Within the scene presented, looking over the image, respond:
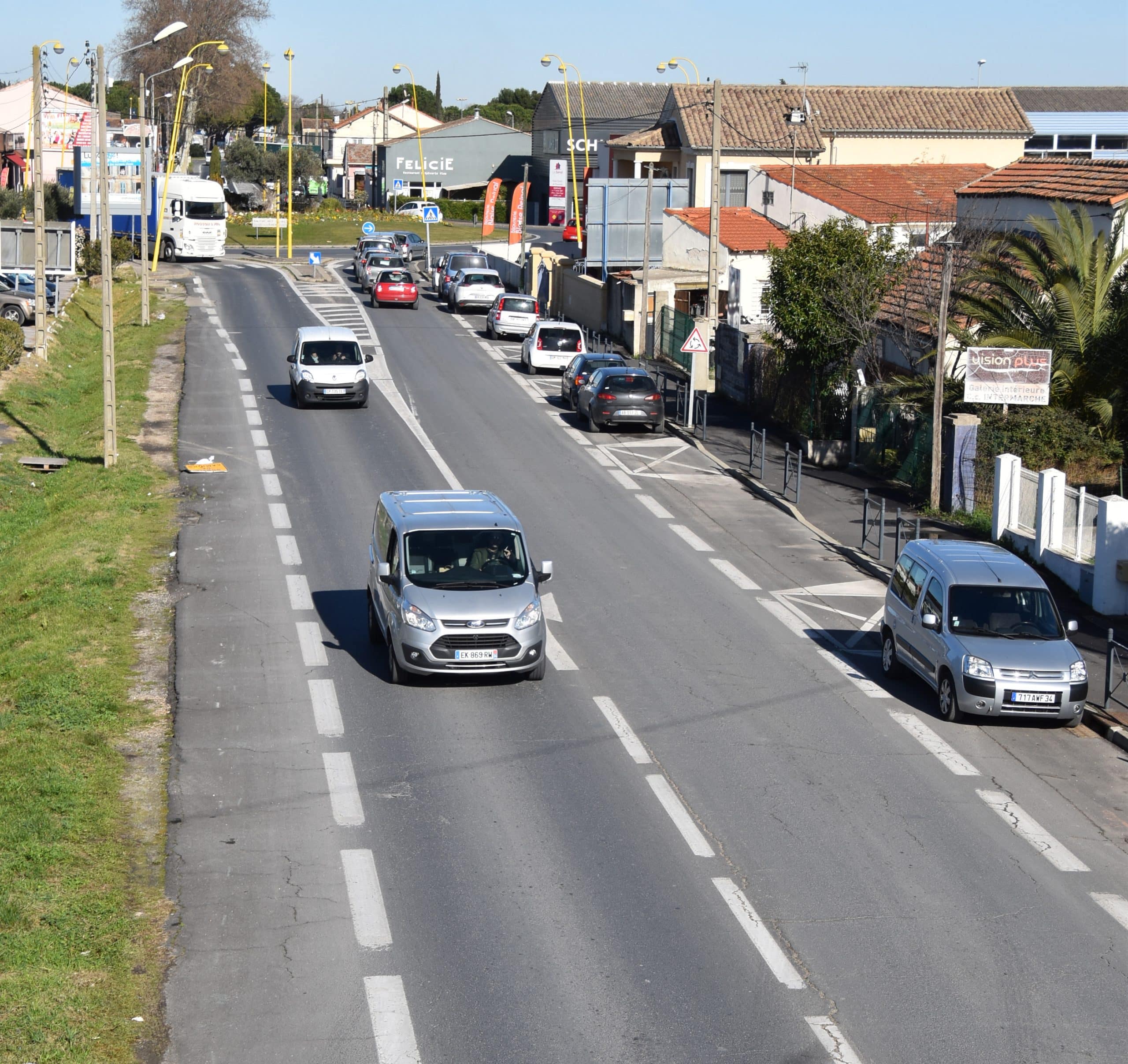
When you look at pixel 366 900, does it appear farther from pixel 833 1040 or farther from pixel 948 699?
pixel 948 699

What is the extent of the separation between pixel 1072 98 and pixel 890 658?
9088cm

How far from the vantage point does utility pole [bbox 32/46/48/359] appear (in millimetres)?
38469

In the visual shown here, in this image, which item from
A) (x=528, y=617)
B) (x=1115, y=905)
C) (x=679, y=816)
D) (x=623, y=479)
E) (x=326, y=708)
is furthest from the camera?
(x=623, y=479)

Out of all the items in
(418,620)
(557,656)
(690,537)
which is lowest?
(557,656)

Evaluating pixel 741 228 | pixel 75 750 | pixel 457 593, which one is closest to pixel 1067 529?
pixel 457 593

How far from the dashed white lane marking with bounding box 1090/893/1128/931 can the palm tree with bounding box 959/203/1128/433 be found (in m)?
16.4

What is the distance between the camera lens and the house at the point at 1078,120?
93.1m

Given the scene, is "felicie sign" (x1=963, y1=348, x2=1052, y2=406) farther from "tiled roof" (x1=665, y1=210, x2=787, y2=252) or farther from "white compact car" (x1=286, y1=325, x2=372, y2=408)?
"tiled roof" (x1=665, y1=210, x2=787, y2=252)

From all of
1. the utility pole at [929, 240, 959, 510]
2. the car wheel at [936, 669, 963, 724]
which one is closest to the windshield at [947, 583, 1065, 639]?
the car wheel at [936, 669, 963, 724]

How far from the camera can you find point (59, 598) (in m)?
19.6

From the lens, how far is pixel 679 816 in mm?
13188

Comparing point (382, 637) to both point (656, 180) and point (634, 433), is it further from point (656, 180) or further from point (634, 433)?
point (656, 180)

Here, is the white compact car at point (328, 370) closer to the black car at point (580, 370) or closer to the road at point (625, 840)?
the black car at point (580, 370)

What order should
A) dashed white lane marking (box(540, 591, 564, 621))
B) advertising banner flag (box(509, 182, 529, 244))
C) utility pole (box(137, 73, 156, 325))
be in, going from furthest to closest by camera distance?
advertising banner flag (box(509, 182, 529, 244)), utility pole (box(137, 73, 156, 325)), dashed white lane marking (box(540, 591, 564, 621))
